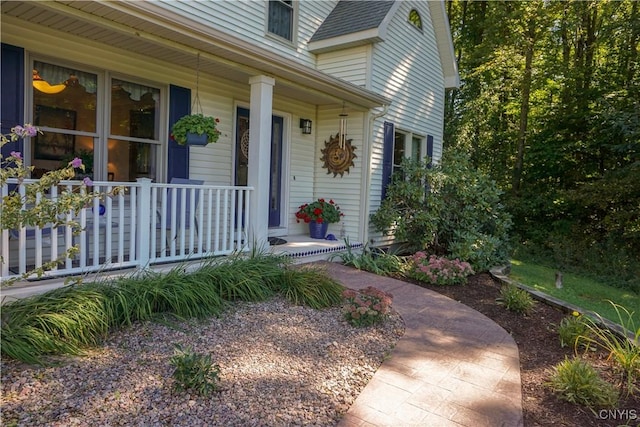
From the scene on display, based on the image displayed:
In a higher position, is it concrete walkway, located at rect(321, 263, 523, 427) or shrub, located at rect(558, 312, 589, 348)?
shrub, located at rect(558, 312, 589, 348)

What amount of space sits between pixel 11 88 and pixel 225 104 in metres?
2.74

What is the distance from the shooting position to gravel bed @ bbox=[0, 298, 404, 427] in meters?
2.20

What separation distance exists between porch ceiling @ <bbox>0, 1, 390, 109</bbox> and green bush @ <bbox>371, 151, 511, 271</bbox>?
2.28 meters

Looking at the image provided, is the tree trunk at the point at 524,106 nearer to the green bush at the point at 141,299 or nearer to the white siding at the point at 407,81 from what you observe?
the white siding at the point at 407,81

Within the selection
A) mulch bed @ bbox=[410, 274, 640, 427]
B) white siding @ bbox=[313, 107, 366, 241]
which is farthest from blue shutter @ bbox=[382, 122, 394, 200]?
mulch bed @ bbox=[410, 274, 640, 427]

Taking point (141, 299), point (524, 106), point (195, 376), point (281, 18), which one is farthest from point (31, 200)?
point (524, 106)

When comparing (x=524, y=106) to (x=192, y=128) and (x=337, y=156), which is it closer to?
(x=337, y=156)

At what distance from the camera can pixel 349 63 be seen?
7531mm

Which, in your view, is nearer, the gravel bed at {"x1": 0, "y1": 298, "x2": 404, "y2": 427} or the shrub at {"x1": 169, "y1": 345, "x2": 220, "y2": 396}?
the gravel bed at {"x1": 0, "y1": 298, "x2": 404, "y2": 427}

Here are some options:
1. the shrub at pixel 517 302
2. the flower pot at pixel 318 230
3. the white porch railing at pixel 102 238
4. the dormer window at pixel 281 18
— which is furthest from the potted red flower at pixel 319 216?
the shrub at pixel 517 302

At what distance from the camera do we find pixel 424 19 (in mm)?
9195

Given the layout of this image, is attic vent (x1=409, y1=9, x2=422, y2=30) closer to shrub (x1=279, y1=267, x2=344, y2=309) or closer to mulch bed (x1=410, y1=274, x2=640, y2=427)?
mulch bed (x1=410, y1=274, x2=640, y2=427)

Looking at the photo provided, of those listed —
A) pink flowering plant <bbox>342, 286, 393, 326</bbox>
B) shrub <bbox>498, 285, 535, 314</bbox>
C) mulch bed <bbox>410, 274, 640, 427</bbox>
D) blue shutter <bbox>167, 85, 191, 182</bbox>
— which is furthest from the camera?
blue shutter <bbox>167, 85, 191, 182</bbox>

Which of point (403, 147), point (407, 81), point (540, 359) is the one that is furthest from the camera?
point (403, 147)
